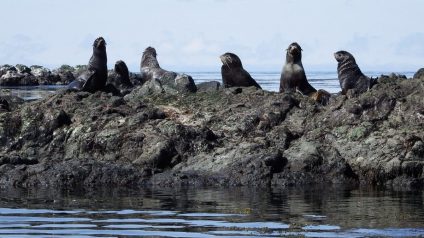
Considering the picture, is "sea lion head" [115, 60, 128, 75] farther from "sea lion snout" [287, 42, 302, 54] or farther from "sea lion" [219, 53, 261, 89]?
"sea lion snout" [287, 42, 302, 54]

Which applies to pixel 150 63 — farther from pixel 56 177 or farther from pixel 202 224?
pixel 202 224

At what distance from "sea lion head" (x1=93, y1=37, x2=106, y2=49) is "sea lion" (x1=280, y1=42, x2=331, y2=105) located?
5.04 m

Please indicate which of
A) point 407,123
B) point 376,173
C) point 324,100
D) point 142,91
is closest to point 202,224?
point 376,173

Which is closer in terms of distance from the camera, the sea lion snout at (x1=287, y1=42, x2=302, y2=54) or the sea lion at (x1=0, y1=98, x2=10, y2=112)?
the sea lion at (x1=0, y1=98, x2=10, y2=112)

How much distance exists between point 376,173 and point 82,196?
507cm

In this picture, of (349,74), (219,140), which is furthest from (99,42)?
(219,140)

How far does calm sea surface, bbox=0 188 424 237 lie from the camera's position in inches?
472

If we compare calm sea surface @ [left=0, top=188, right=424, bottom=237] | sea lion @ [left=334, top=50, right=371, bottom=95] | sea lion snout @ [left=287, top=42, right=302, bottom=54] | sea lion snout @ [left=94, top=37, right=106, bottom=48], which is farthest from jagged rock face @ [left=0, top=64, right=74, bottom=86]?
calm sea surface @ [left=0, top=188, right=424, bottom=237]

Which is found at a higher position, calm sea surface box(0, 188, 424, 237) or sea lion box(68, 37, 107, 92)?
sea lion box(68, 37, 107, 92)

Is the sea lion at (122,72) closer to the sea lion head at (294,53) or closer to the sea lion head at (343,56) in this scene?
the sea lion head at (294,53)

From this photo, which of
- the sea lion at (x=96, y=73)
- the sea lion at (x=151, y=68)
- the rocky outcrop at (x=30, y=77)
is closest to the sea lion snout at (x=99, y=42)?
the sea lion at (x=96, y=73)

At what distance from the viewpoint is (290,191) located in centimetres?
1686

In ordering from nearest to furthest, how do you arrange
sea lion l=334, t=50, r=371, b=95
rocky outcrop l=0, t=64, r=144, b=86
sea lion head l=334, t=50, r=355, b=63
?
sea lion l=334, t=50, r=371, b=95 → sea lion head l=334, t=50, r=355, b=63 → rocky outcrop l=0, t=64, r=144, b=86

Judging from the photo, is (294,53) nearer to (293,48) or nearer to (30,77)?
(293,48)
